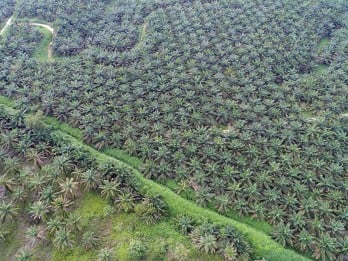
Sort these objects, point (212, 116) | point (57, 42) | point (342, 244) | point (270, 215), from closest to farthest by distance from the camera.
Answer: point (342, 244), point (270, 215), point (212, 116), point (57, 42)

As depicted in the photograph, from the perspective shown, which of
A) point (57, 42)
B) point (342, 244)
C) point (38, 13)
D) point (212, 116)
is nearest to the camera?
point (342, 244)

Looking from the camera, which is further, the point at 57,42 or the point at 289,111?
the point at 57,42

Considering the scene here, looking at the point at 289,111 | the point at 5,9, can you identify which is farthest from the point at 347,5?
the point at 5,9

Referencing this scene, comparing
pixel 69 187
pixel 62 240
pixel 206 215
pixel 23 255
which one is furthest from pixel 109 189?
pixel 206 215

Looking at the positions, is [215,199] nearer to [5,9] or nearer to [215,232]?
[215,232]

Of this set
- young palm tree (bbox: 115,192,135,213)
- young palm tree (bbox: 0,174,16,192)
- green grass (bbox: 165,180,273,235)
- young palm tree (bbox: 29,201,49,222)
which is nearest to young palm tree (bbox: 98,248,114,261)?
young palm tree (bbox: 115,192,135,213)

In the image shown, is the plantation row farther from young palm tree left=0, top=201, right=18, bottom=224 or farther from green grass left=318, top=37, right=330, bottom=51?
green grass left=318, top=37, right=330, bottom=51
